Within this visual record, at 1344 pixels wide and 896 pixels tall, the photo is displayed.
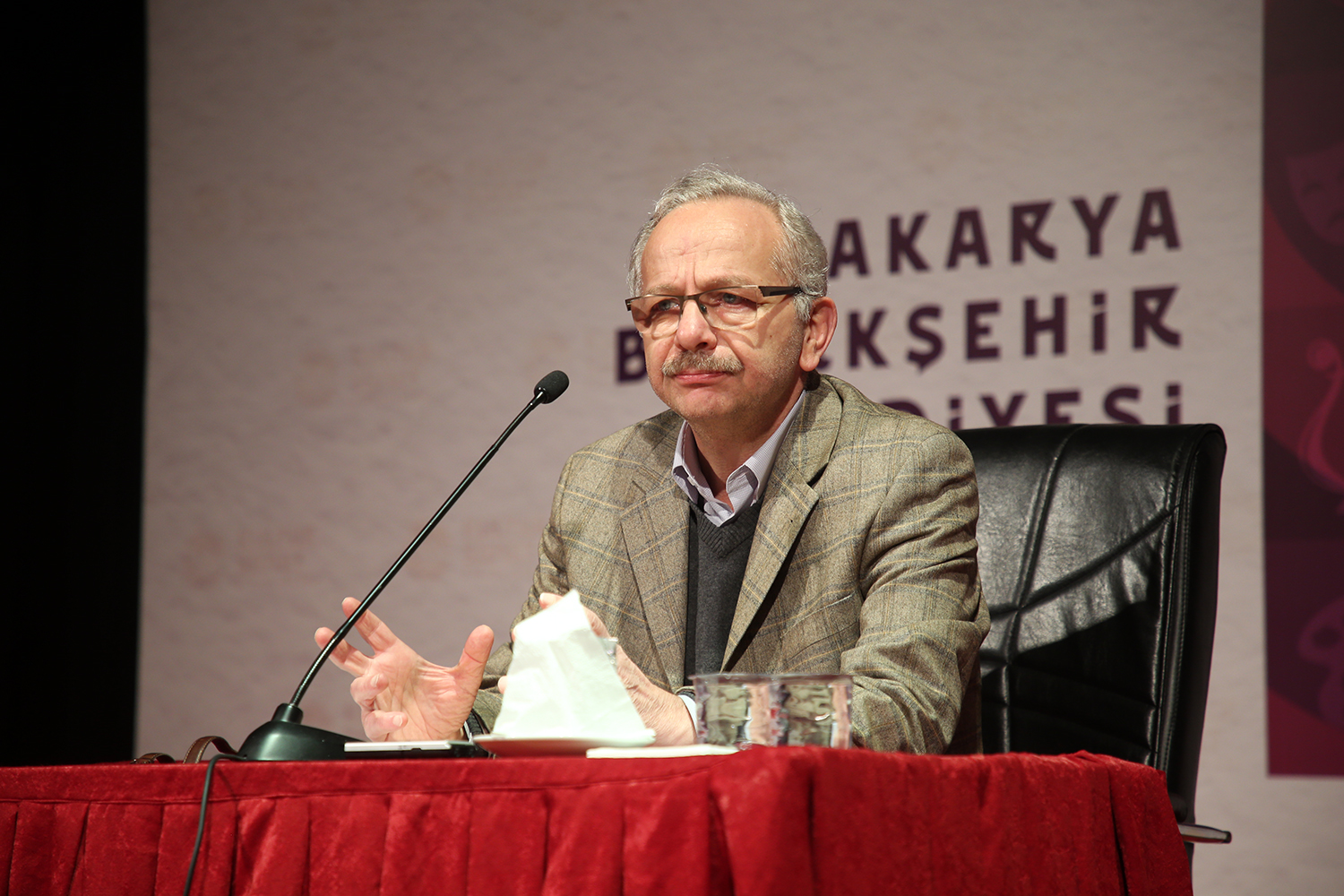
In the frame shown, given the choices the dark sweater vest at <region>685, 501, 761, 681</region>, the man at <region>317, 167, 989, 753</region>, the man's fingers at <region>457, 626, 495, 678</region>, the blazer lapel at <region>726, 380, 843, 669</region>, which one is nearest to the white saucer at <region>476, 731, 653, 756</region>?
the man's fingers at <region>457, 626, 495, 678</region>

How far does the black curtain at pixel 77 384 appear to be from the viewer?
320 cm

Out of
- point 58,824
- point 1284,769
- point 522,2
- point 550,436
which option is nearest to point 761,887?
point 58,824

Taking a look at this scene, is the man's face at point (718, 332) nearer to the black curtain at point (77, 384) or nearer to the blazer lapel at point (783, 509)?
the blazer lapel at point (783, 509)

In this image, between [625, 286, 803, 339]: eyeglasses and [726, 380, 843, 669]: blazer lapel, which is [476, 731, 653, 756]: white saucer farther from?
[625, 286, 803, 339]: eyeglasses

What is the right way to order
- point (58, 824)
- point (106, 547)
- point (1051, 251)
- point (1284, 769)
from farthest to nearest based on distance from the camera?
Answer: point (106, 547), point (1051, 251), point (1284, 769), point (58, 824)

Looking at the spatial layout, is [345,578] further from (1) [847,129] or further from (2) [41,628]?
(1) [847,129]

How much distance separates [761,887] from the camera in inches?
29.4

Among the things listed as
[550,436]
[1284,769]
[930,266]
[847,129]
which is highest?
[847,129]

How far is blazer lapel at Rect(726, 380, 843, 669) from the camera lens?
157 cm

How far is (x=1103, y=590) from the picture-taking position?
65.6 inches

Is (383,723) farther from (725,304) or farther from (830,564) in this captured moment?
(725,304)

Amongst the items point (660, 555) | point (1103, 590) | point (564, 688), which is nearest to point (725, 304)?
point (660, 555)

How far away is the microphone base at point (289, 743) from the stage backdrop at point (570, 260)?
74.5 inches

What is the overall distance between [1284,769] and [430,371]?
2173 mm
